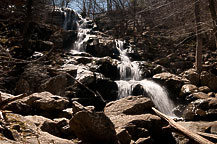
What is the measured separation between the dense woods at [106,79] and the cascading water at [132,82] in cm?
6

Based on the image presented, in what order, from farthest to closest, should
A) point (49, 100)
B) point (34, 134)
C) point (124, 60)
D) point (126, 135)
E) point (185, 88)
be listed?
point (124, 60)
point (185, 88)
point (49, 100)
point (126, 135)
point (34, 134)

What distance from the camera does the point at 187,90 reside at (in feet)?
37.8

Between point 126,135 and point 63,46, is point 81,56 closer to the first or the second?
point 63,46

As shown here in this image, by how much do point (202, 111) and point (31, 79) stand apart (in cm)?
800

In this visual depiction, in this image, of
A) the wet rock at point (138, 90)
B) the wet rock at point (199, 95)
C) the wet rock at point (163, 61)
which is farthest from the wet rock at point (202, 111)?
the wet rock at point (163, 61)

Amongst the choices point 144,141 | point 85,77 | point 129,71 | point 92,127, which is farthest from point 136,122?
point 129,71

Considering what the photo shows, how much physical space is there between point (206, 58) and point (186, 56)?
1.63 m

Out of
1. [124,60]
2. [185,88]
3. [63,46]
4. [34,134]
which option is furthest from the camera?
[63,46]

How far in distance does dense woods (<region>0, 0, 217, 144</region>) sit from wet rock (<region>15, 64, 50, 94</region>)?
0.05 meters

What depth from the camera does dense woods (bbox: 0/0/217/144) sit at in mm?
3771

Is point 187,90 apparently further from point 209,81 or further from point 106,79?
point 106,79

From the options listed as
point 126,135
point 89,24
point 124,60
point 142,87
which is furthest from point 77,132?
point 89,24

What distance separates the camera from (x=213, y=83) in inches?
474

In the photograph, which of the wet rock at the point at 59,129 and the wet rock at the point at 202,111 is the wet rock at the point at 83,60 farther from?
the wet rock at the point at 59,129
